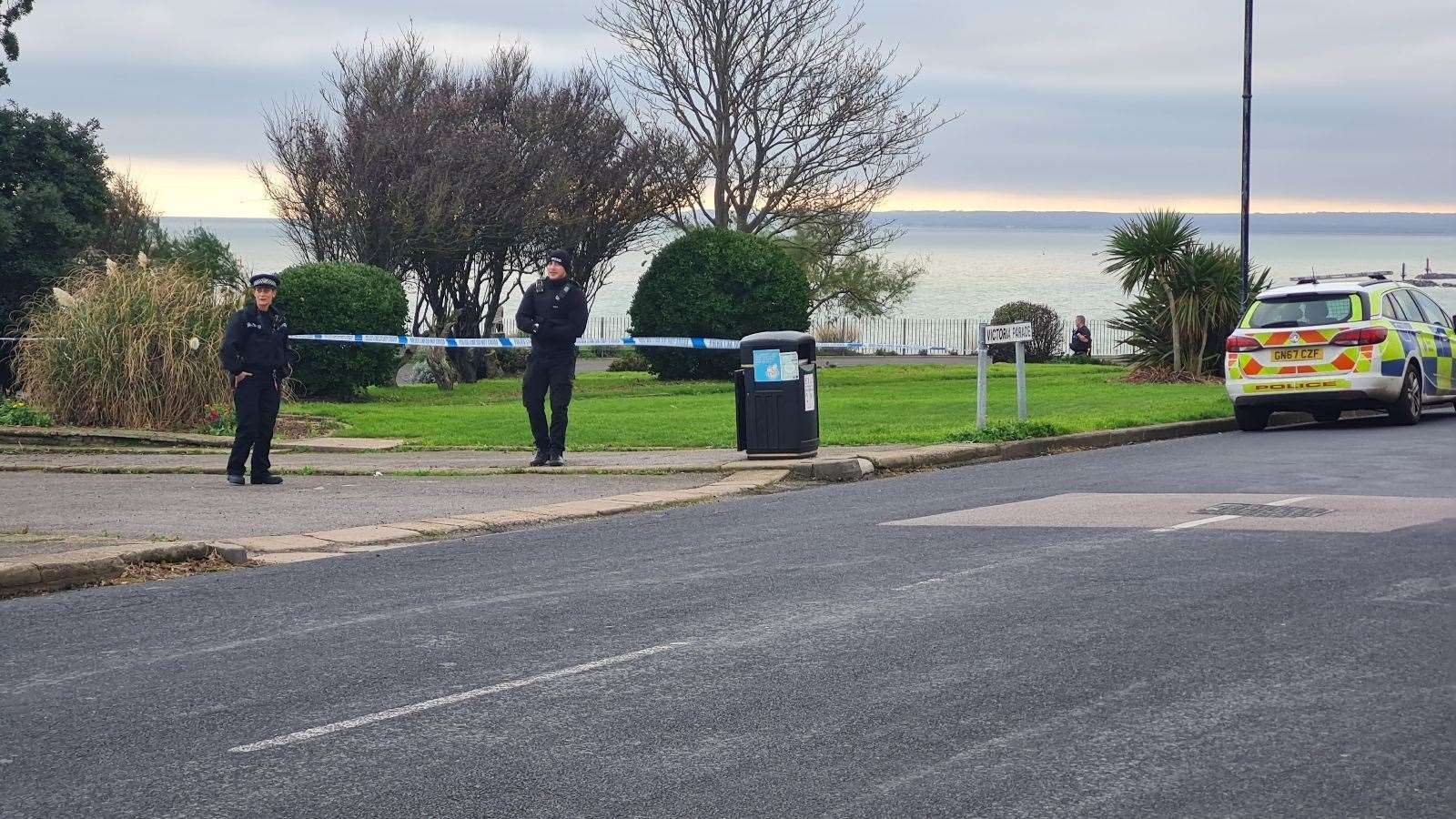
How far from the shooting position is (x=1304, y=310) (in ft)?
62.0

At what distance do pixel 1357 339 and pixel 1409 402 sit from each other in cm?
133

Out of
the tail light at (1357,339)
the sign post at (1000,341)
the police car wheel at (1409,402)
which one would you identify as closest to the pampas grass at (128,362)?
the sign post at (1000,341)

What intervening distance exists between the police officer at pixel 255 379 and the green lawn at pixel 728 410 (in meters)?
3.33

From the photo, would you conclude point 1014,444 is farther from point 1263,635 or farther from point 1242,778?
point 1242,778

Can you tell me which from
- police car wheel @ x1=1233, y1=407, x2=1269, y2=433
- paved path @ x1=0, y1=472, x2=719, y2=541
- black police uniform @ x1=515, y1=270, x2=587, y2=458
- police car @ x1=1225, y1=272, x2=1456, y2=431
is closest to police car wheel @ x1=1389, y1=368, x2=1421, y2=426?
police car @ x1=1225, y1=272, x2=1456, y2=431

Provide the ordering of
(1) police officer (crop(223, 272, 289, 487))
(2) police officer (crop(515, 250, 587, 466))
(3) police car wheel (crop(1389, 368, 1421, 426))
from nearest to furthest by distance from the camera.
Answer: (1) police officer (crop(223, 272, 289, 487)) < (2) police officer (crop(515, 250, 587, 466)) < (3) police car wheel (crop(1389, 368, 1421, 426))

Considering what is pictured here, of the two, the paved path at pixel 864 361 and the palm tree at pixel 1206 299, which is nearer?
the palm tree at pixel 1206 299

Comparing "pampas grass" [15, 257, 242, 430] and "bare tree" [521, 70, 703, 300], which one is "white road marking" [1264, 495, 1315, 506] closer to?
"pampas grass" [15, 257, 242, 430]

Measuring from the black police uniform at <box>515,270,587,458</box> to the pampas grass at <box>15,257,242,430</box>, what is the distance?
4518 millimetres

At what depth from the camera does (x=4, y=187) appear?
33.5 metres

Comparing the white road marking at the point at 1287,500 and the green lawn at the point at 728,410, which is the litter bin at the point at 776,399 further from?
the white road marking at the point at 1287,500

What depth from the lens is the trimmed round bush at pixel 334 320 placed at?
80.2 ft

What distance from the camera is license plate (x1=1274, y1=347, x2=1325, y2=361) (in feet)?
60.5

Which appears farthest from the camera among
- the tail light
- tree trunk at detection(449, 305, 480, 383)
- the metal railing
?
the metal railing
